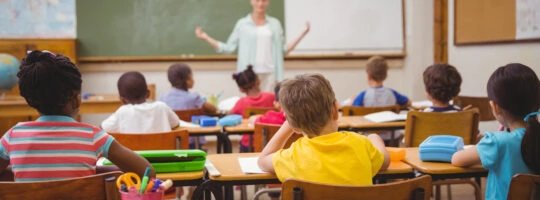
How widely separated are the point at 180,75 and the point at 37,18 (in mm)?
3406

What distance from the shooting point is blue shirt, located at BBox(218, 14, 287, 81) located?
699 centimetres

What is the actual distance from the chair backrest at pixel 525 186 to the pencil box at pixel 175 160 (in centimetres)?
104

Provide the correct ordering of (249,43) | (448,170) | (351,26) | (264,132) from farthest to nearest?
(351,26)
(249,43)
(264,132)
(448,170)

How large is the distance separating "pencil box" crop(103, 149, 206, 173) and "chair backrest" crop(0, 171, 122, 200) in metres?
0.46

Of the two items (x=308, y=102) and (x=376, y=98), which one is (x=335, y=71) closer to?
(x=376, y=98)

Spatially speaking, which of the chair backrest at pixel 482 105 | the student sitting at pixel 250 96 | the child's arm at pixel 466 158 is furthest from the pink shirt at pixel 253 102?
the child's arm at pixel 466 158

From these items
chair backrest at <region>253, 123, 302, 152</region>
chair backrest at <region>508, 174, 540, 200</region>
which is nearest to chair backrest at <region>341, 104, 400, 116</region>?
chair backrest at <region>253, 123, 302, 152</region>

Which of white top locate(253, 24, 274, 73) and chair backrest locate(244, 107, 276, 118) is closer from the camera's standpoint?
chair backrest locate(244, 107, 276, 118)

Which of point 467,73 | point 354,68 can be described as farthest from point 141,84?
point 354,68

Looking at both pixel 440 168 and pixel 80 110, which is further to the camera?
pixel 80 110

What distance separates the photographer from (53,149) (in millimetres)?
2010

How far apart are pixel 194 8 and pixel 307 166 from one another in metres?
5.88

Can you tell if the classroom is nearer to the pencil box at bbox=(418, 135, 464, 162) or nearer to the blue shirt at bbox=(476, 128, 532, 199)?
the pencil box at bbox=(418, 135, 464, 162)

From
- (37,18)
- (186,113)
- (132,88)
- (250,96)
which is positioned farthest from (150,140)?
(37,18)
